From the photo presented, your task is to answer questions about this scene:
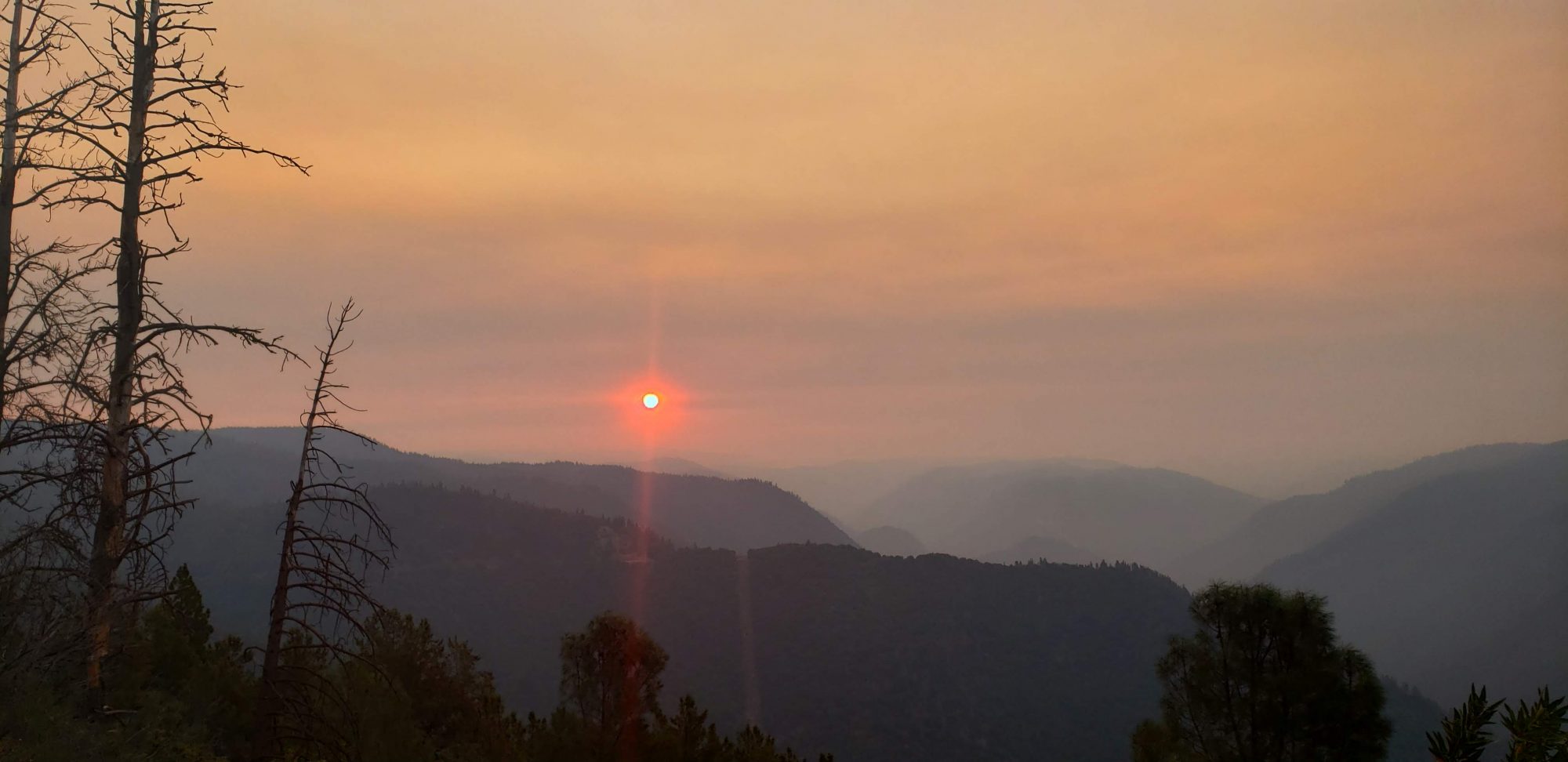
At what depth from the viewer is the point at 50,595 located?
13.2 m

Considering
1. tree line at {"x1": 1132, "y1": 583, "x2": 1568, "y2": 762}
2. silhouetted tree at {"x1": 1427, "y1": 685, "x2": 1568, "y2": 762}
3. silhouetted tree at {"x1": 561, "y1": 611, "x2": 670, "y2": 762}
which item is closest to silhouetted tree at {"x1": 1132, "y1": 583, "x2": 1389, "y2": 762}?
tree line at {"x1": 1132, "y1": 583, "x2": 1568, "y2": 762}

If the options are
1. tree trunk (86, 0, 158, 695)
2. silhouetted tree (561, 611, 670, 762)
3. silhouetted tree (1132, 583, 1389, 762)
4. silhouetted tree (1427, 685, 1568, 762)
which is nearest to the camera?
silhouetted tree (1427, 685, 1568, 762)

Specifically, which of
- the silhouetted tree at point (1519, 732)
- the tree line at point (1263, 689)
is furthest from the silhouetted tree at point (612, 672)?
the silhouetted tree at point (1519, 732)

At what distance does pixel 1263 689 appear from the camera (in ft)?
90.8

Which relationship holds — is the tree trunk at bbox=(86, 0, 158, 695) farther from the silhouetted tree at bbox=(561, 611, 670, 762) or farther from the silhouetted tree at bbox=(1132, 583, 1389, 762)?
the silhouetted tree at bbox=(1132, 583, 1389, 762)

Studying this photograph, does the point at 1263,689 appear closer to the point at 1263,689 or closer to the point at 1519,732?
the point at 1263,689

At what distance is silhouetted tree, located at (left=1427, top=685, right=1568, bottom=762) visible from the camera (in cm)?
658

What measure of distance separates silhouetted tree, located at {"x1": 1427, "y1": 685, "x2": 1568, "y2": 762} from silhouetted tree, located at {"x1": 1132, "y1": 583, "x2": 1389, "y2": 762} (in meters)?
21.7

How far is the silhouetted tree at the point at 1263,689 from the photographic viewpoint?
26.3 meters

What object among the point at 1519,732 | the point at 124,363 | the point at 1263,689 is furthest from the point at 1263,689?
the point at 124,363

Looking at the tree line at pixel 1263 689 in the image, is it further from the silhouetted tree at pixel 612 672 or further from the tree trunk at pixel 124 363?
the tree trunk at pixel 124 363

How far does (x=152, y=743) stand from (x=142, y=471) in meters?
4.48

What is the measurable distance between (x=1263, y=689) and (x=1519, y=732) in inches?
943

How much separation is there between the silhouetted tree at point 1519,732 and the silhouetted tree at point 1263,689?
21.7m
